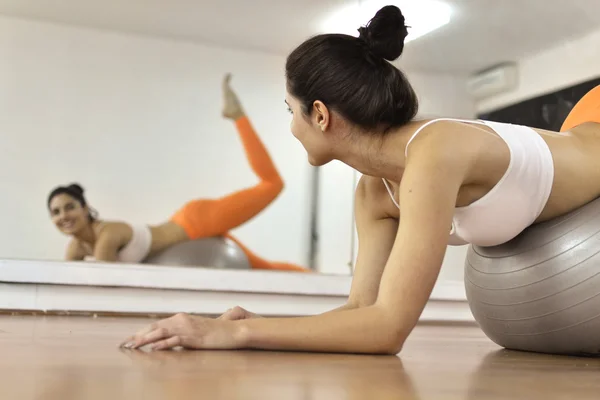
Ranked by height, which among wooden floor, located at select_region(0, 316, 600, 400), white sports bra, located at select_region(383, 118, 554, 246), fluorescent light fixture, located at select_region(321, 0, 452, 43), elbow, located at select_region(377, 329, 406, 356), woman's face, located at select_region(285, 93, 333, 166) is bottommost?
wooden floor, located at select_region(0, 316, 600, 400)

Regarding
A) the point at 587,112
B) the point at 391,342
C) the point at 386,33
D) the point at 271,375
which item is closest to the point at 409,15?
the point at 587,112

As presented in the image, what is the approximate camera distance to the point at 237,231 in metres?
4.01

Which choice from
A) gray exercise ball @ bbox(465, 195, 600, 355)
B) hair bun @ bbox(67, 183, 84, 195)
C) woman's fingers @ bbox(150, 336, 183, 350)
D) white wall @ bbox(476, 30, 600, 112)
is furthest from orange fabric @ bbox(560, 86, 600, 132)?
hair bun @ bbox(67, 183, 84, 195)

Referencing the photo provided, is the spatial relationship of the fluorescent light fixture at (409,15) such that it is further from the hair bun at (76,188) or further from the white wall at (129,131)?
the hair bun at (76,188)

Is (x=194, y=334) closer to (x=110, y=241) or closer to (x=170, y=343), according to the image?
(x=170, y=343)

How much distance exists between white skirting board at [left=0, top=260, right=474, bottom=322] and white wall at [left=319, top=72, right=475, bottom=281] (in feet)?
1.76

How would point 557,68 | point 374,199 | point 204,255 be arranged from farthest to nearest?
point 557,68 → point 204,255 → point 374,199

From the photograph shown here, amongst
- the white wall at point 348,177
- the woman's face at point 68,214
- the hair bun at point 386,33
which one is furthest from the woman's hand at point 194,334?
the white wall at point 348,177

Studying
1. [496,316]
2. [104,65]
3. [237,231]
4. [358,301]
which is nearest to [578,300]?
[496,316]

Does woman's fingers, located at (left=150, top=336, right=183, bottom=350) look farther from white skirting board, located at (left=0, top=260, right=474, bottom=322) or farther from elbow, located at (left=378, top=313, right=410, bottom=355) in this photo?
white skirting board, located at (left=0, top=260, right=474, bottom=322)

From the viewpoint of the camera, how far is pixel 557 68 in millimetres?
3629

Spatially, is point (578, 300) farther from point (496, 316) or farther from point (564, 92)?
point (564, 92)

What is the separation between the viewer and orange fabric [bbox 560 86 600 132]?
5.23ft

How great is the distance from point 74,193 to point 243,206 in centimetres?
91
